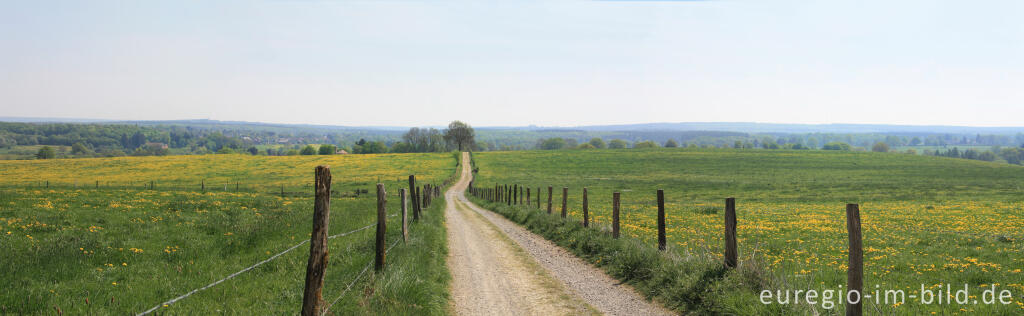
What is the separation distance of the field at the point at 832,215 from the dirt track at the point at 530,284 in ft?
7.05

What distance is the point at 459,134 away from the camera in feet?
490

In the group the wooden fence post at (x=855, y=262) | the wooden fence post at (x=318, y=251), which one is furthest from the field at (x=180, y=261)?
the wooden fence post at (x=855, y=262)

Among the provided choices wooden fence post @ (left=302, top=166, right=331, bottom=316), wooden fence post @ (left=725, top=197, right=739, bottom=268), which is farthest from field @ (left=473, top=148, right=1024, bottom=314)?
wooden fence post @ (left=302, top=166, right=331, bottom=316)

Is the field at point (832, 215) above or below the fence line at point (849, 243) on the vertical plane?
below

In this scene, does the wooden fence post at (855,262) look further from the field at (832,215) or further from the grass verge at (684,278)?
the grass verge at (684,278)

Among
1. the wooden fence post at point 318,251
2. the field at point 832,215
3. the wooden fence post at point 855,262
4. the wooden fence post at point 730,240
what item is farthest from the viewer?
the field at point 832,215

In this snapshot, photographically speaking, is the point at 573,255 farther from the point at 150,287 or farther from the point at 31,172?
the point at 31,172

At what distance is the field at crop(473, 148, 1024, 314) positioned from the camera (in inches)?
449

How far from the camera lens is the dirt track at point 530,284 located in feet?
30.0

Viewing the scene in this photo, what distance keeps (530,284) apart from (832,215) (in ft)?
84.1

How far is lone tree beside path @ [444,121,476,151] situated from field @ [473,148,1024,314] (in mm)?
52632

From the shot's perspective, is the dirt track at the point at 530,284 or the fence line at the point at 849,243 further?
the dirt track at the point at 530,284

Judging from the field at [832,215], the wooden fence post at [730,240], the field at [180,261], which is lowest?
the field at [832,215]

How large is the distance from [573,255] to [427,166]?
81141mm
